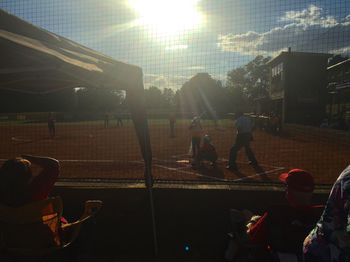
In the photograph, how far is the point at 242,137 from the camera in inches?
428

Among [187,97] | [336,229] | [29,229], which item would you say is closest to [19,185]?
A: [29,229]

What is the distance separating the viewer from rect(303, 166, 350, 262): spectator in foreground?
1.71m

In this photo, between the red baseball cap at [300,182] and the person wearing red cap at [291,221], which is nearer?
the person wearing red cap at [291,221]

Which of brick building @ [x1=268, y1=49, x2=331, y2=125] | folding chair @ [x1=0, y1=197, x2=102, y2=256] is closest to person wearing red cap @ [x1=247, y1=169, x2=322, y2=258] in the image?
folding chair @ [x1=0, y1=197, x2=102, y2=256]

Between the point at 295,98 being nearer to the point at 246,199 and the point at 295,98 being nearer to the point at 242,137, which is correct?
the point at 242,137

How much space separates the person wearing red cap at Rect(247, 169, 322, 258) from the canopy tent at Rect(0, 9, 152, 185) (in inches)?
72.5

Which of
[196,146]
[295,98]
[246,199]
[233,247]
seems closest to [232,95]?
[295,98]

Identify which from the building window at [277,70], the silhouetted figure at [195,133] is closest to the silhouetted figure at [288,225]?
the silhouetted figure at [195,133]

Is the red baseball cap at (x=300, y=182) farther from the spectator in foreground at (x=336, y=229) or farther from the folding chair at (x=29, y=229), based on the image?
the folding chair at (x=29, y=229)

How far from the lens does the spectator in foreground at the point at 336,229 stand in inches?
67.3

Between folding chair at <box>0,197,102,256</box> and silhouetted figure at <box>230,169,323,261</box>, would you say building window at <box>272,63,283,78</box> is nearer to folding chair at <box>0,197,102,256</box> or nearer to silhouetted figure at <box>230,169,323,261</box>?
silhouetted figure at <box>230,169,323,261</box>

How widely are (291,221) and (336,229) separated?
870mm

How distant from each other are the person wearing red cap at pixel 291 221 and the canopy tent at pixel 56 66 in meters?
1.84

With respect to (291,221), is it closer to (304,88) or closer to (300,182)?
(300,182)
